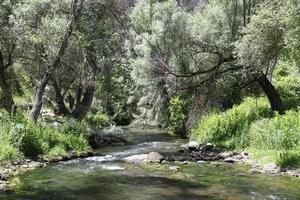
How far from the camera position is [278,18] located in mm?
22047

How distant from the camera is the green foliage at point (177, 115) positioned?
35688 millimetres

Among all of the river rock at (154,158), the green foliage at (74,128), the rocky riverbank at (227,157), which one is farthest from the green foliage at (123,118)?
the river rock at (154,158)

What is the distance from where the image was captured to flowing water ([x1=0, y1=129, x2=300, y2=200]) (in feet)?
47.1

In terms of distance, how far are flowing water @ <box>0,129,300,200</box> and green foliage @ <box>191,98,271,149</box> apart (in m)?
5.35

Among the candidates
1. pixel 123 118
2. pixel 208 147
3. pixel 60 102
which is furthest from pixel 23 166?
pixel 123 118

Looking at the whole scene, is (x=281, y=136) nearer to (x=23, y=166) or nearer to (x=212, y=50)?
(x=212, y=50)

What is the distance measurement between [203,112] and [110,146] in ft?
21.9

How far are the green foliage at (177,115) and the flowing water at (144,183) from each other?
1434 centimetres

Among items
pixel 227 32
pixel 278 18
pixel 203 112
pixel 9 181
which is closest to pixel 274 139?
pixel 278 18

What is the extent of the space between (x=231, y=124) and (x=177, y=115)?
8.92 m

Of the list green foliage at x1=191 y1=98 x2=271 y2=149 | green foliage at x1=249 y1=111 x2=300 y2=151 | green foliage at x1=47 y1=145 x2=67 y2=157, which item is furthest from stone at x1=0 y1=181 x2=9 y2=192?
green foliage at x1=191 y1=98 x2=271 y2=149

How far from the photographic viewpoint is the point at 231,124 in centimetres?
2738

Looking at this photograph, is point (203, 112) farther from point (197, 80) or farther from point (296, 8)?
point (296, 8)

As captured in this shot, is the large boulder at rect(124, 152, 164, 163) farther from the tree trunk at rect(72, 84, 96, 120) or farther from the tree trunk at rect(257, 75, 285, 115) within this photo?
the tree trunk at rect(72, 84, 96, 120)
